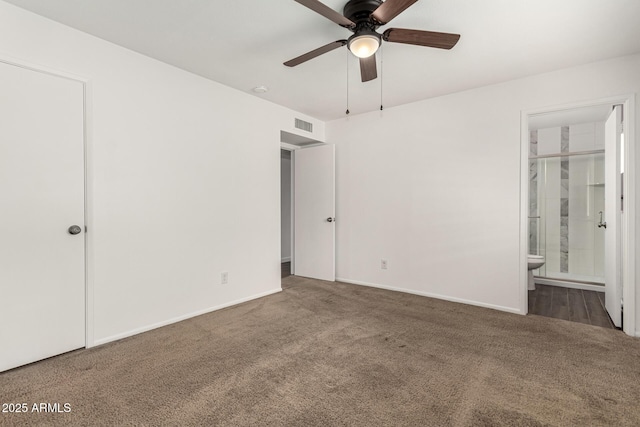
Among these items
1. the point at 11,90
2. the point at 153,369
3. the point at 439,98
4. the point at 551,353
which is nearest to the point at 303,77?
the point at 439,98

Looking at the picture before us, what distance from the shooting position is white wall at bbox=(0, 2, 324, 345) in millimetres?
2521

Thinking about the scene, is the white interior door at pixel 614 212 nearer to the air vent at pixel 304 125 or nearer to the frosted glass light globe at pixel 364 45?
the frosted glass light globe at pixel 364 45

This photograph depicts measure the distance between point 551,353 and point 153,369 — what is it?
9.67 ft

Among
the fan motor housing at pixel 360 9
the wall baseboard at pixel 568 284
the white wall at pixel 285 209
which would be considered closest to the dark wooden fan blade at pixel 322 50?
the fan motor housing at pixel 360 9

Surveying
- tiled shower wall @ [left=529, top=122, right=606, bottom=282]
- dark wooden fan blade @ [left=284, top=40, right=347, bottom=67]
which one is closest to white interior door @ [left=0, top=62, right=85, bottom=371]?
dark wooden fan blade @ [left=284, top=40, right=347, bottom=67]

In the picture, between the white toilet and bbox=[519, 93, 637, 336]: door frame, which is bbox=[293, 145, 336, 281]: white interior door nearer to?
the white toilet

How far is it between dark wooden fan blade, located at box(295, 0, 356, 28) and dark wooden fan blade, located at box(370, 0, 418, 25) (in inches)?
6.3

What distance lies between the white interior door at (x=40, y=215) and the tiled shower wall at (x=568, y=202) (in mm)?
5962

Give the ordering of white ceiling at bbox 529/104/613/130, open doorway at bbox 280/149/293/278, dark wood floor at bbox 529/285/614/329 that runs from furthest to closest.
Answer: open doorway at bbox 280/149/293/278
white ceiling at bbox 529/104/613/130
dark wood floor at bbox 529/285/614/329

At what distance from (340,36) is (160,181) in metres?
2.04

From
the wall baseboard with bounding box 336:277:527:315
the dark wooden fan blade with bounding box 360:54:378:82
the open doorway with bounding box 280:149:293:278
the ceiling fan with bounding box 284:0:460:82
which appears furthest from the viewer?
the open doorway with bounding box 280:149:293:278

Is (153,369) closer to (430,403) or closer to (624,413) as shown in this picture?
(430,403)

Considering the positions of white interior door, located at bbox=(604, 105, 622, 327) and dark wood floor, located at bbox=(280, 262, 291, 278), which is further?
dark wood floor, located at bbox=(280, 262, 291, 278)

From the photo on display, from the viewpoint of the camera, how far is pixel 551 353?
8.00 feet
